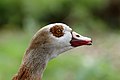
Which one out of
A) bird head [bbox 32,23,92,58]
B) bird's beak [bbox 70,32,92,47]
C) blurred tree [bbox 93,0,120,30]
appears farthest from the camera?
blurred tree [bbox 93,0,120,30]

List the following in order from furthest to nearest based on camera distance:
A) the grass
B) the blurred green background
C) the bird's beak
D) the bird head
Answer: the blurred green background → the grass → the bird's beak → the bird head

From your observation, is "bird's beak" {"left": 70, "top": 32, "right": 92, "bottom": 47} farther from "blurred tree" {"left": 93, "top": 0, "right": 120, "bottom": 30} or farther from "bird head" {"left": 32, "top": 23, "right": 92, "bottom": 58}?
"blurred tree" {"left": 93, "top": 0, "right": 120, "bottom": 30}

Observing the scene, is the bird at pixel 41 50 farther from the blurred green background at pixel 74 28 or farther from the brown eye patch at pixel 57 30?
the blurred green background at pixel 74 28

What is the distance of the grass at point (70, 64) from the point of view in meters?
3.34

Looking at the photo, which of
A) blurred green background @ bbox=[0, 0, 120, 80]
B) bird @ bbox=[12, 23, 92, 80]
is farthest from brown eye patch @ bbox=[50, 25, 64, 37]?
blurred green background @ bbox=[0, 0, 120, 80]

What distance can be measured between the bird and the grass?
1.24 metres

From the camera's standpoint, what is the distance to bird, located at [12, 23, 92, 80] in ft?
6.30

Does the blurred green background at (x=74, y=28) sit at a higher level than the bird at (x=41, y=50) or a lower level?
lower

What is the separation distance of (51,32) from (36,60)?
11cm

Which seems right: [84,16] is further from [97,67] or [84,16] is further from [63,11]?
[97,67]

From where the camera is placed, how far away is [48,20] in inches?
217

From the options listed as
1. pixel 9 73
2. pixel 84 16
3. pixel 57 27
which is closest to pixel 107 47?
pixel 9 73

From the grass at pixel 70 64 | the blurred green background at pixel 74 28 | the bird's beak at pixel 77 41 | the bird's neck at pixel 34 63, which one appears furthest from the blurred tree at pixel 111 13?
the bird's neck at pixel 34 63

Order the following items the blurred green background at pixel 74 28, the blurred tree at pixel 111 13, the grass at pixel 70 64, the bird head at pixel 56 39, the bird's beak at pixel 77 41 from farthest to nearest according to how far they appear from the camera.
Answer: the blurred tree at pixel 111 13
the blurred green background at pixel 74 28
the grass at pixel 70 64
the bird's beak at pixel 77 41
the bird head at pixel 56 39
